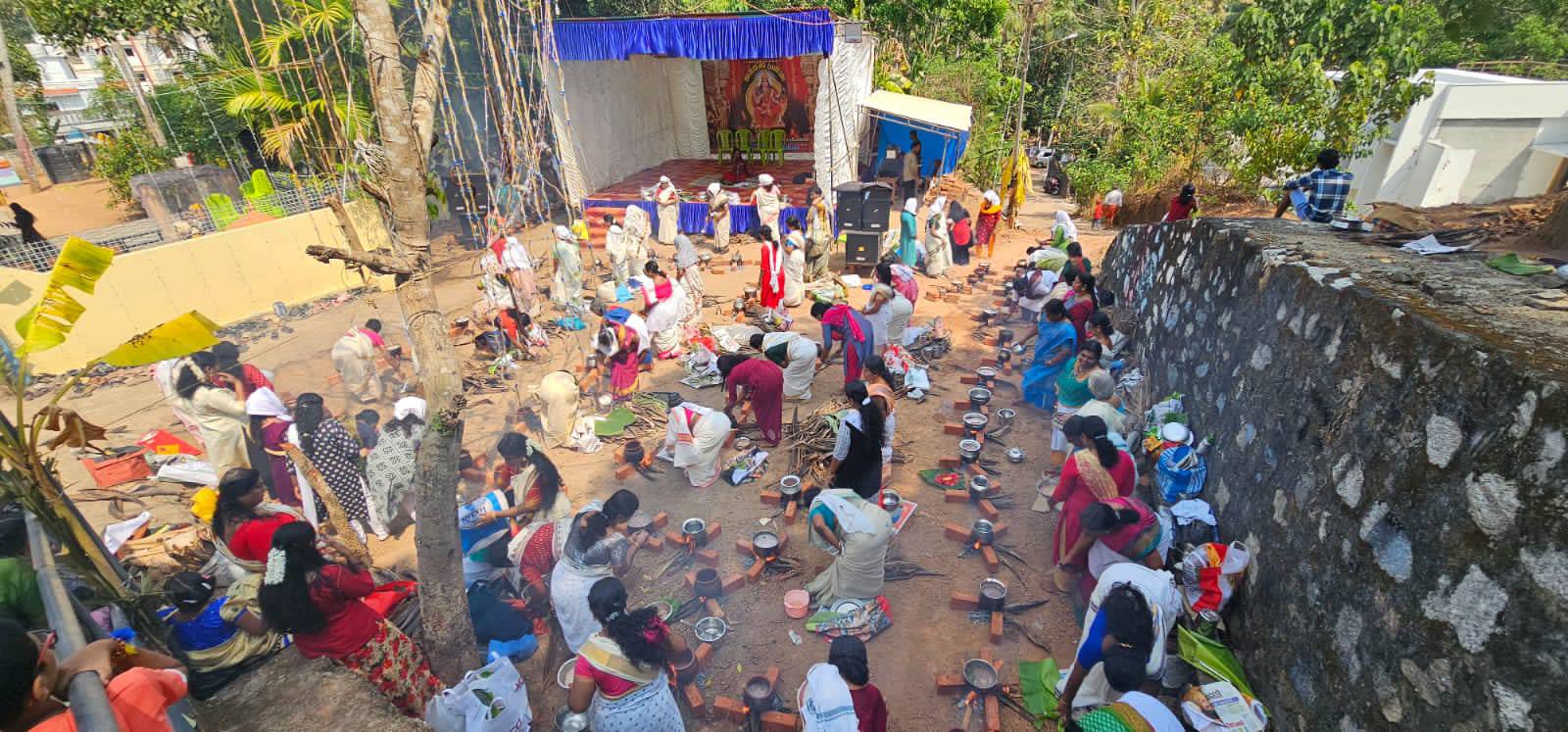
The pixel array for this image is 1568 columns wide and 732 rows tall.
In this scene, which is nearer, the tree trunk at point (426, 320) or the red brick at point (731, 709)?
the tree trunk at point (426, 320)

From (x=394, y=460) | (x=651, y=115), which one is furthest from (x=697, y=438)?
(x=651, y=115)

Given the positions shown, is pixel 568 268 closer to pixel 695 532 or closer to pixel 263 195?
pixel 695 532

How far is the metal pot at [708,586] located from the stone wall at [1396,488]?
3.49 meters

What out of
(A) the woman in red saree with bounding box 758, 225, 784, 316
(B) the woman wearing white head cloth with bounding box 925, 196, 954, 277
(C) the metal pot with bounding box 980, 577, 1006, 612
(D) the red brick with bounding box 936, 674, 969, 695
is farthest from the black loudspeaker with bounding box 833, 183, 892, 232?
(D) the red brick with bounding box 936, 674, 969, 695

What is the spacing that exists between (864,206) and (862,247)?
2.80 ft

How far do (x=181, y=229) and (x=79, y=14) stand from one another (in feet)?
30.4

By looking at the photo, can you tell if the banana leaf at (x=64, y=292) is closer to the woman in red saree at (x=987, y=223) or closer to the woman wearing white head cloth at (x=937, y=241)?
the woman wearing white head cloth at (x=937, y=241)

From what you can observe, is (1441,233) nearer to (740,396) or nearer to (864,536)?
(864,536)

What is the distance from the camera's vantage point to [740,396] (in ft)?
22.7

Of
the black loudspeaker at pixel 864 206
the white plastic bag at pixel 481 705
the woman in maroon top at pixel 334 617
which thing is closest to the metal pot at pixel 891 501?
the white plastic bag at pixel 481 705

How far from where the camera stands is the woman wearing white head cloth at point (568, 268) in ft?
33.9

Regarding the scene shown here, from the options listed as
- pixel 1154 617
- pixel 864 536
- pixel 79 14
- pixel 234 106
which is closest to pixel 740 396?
pixel 864 536

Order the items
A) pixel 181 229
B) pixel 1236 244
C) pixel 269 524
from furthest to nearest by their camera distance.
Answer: pixel 181 229 → pixel 1236 244 → pixel 269 524

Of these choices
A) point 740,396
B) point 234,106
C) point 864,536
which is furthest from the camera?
point 234,106
